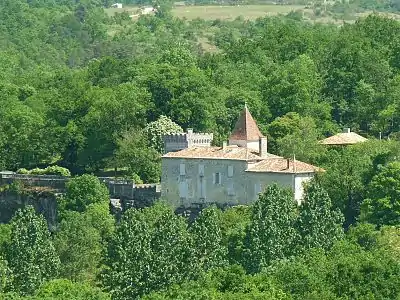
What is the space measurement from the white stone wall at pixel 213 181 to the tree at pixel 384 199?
3.51 metres

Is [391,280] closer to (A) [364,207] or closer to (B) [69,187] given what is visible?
(A) [364,207]

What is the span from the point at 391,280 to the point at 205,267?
338 inches

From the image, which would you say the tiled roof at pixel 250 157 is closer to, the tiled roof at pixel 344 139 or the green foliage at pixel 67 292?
the tiled roof at pixel 344 139

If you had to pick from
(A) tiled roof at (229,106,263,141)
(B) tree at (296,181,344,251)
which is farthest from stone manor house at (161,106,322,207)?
(B) tree at (296,181,344,251)

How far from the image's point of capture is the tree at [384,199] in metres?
80.9

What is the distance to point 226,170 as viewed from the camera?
86.5 m

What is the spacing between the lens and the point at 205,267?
247 ft

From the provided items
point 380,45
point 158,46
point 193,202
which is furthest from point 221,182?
point 158,46

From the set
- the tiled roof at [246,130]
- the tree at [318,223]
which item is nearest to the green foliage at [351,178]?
the tiled roof at [246,130]

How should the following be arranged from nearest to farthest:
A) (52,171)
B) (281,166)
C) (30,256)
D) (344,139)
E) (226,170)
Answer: (30,256) → (281,166) → (226,170) → (344,139) → (52,171)

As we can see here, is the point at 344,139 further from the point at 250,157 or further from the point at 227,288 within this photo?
the point at 227,288

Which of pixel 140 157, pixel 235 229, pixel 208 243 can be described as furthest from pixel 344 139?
pixel 208 243

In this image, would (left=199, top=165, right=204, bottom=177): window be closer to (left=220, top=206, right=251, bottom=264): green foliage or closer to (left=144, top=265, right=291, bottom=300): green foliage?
(left=220, top=206, right=251, bottom=264): green foliage

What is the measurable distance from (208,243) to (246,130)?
12485mm
